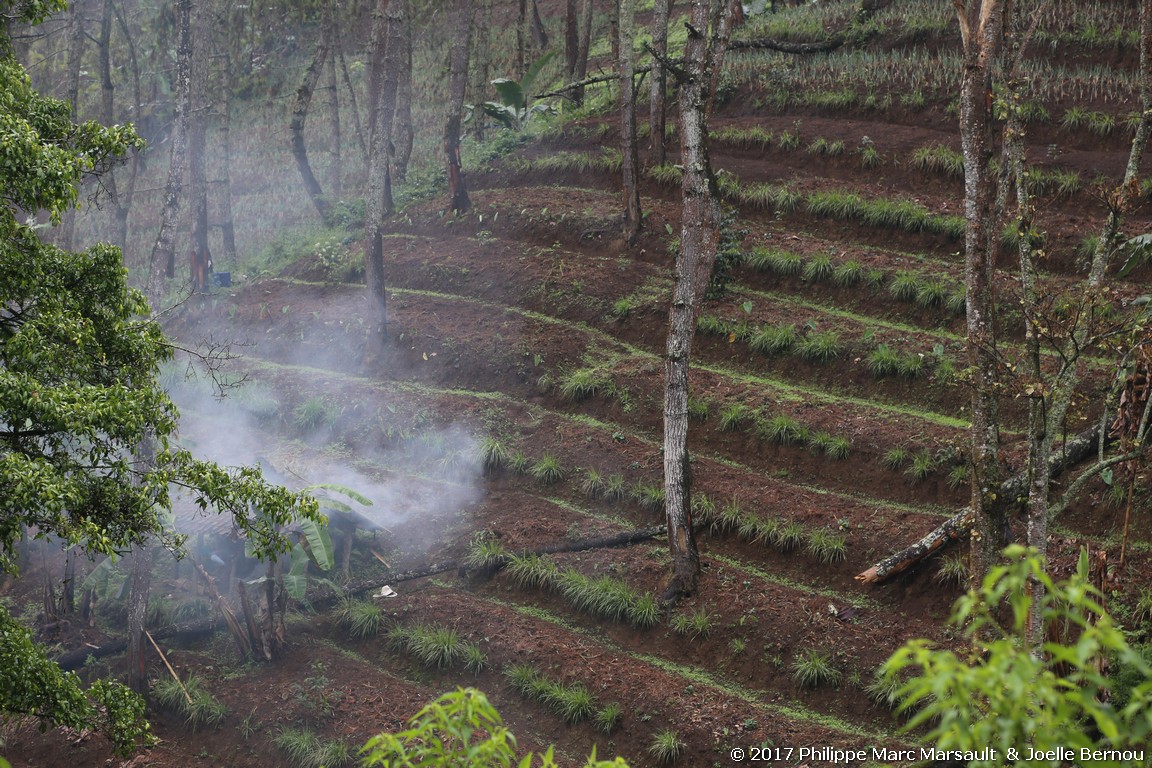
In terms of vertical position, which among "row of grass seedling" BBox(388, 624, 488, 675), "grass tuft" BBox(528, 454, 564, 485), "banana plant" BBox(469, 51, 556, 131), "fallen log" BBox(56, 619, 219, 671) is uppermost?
"banana plant" BBox(469, 51, 556, 131)

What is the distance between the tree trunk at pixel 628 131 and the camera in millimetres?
16438

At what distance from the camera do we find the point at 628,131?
55.5ft

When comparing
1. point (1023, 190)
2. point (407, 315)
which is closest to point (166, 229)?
point (407, 315)

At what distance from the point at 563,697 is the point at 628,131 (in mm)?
10737

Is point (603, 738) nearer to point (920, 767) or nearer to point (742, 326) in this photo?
point (920, 767)

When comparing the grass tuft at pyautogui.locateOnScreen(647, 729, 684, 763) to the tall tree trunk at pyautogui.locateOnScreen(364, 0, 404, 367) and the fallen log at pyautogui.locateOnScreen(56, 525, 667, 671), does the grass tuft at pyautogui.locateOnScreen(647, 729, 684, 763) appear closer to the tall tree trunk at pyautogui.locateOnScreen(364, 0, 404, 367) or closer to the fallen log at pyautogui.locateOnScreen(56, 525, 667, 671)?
the fallen log at pyautogui.locateOnScreen(56, 525, 667, 671)

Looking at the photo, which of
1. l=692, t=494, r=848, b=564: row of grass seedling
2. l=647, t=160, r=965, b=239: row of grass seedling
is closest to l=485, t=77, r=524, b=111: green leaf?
l=647, t=160, r=965, b=239: row of grass seedling

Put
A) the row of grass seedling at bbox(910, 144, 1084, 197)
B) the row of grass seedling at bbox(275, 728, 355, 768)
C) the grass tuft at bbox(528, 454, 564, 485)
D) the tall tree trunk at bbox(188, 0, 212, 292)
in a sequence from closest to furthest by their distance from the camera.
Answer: the row of grass seedling at bbox(275, 728, 355, 768) → the grass tuft at bbox(528, 454, 564, 485) → the row of grass seedling at bbox(910, 144, 1084, 197) → the tall tree trunk at bbox(188, 0, 212, 292)

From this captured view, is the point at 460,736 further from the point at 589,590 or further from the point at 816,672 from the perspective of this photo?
the point at 589,590

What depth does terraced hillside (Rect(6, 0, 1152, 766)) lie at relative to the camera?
978 cm

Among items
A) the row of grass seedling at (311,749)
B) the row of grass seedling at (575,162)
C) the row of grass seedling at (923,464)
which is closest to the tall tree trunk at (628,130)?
the row of grass seedling at (575,162)

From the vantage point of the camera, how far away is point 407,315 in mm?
17422

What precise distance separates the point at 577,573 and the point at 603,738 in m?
2.27

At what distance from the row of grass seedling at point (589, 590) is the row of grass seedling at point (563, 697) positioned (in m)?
1.11
